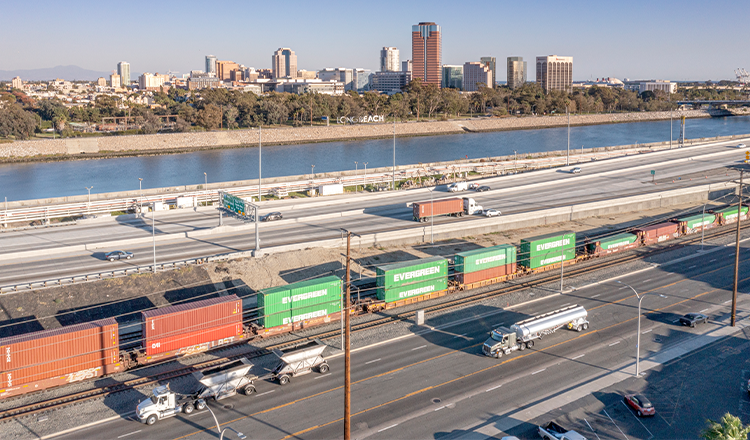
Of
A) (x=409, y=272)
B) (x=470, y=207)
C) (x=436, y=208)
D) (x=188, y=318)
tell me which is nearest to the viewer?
(x=188, y=318)

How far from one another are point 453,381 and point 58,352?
17.2 metres

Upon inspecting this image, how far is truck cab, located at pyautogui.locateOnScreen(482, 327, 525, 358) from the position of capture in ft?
90.8

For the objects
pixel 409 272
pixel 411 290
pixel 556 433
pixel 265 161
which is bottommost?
pixel 556 433

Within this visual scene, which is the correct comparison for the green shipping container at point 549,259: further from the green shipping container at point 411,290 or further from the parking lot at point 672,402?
the parking lot at point 672,402

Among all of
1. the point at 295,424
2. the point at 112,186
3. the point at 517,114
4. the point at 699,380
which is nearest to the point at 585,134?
the point at 517,114

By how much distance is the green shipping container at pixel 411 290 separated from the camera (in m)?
34.7

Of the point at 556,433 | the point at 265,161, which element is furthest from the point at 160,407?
the point at 265,161

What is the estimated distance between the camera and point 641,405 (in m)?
22.7

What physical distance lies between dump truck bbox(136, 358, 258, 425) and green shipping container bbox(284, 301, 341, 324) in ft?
21.5

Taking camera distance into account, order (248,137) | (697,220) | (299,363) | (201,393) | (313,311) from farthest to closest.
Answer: (248,137), (697,220), (313,311), (299,363), (201,393)

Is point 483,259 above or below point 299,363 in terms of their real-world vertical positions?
above

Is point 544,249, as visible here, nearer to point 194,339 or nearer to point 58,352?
point 194,339

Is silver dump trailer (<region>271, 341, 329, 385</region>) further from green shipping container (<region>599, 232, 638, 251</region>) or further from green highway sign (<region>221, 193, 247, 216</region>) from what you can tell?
green shipping container (<region>599, 232, 638, 251</region>)

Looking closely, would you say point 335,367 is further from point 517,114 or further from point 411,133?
point 517,114
